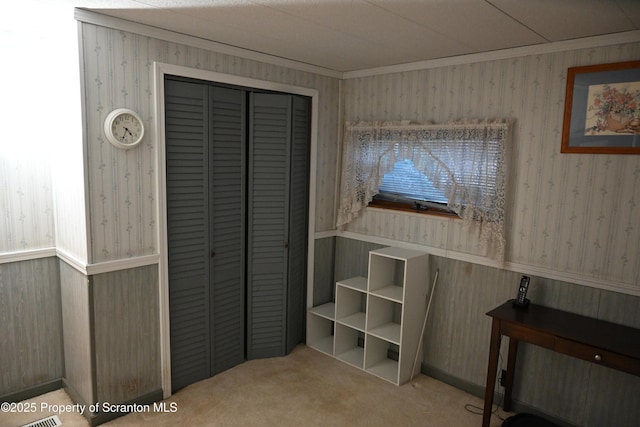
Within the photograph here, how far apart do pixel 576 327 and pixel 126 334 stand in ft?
8.58

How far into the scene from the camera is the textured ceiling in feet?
6.81

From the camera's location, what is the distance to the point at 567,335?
2330mm

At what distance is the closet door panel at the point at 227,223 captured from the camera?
306 cm

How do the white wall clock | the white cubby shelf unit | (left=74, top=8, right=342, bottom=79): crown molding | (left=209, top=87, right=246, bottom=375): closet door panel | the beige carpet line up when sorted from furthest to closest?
1. the white cubby shelf unit
2. (left=209, top=87, right=246, bottom=375): closet door panel
3. the beige carpet
4. the white wall clock
5. (left=74, top=8, right=342, bottom=79): crown molding

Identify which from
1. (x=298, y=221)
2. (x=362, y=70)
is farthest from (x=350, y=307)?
(x=362, y=70)

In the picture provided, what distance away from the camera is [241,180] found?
325cm

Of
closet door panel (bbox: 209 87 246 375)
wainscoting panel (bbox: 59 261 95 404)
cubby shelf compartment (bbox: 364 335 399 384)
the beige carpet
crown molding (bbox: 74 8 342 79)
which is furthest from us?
cubby shelf compartment (bbox: 364 335 399 384)

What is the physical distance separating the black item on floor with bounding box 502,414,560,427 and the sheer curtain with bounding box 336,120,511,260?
1.00m

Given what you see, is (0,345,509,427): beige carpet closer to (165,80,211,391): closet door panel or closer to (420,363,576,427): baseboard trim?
(420,363,576,427): baseboard trim

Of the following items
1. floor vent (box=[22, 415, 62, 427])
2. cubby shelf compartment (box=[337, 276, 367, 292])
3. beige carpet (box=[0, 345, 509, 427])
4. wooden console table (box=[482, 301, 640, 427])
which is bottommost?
floor vent (box=[22, 415, 62, 427])

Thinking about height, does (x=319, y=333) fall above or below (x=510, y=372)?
below

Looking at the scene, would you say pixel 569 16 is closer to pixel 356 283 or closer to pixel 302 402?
pixel 356 283

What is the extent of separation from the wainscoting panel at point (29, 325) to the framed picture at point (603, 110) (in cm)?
338

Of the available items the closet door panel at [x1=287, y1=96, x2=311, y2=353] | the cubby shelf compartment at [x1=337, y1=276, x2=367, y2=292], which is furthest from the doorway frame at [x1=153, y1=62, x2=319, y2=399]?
the cubby shelf compartment at [x1=337, y1=276, x2=367, y2=292]
